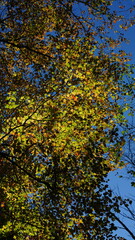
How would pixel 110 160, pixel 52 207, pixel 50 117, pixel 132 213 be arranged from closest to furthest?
1. pixel 52 207
2. pixel 50 117
3. pixel 110 160
4. pixel 132 213

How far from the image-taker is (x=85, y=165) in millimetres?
12297

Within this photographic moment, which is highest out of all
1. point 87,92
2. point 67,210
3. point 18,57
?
point 18,57

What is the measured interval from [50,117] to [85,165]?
3.06 m

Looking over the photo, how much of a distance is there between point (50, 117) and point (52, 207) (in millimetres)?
4460

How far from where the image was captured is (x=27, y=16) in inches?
637

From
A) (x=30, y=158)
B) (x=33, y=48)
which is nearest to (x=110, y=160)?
(x=30, y=158)

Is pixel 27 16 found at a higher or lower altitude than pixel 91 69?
higher

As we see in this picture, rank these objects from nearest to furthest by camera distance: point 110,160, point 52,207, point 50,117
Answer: point 52,207
point 50,117
point 110,160

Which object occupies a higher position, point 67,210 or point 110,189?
point 110,189

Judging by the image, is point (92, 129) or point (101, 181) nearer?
point (101, 181)

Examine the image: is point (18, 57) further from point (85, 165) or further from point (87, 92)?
point (85, 165)

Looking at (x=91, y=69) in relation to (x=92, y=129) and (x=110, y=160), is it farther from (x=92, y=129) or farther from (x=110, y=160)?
(x=110, y=160)

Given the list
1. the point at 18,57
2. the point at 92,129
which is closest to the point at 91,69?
the point at 92,129

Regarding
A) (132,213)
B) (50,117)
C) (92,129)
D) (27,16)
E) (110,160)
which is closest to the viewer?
(50,117)
